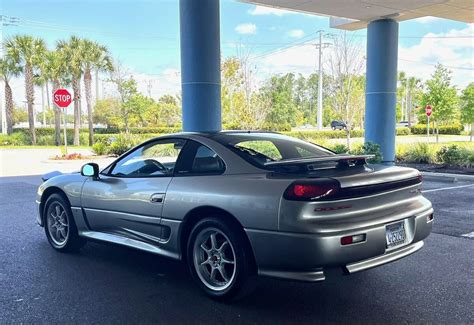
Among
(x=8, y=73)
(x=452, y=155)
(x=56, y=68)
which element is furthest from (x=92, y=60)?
(x=452, y=155)

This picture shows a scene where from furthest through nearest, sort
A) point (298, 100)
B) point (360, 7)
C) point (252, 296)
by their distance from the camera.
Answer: point (298, 100) → point (360, 7) → point (252, 296)

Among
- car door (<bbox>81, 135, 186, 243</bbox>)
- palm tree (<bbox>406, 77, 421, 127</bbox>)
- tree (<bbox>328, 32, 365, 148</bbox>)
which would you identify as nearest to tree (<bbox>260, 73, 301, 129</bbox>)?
tree (<bbox>328, 32, 365, 148</bbox>)

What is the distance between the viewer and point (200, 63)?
10078 mm

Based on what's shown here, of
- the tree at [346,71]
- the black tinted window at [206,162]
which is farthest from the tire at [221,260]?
the tree at [346,71]

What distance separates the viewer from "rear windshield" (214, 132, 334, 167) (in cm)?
435

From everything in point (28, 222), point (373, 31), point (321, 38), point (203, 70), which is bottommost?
point (28, 222)

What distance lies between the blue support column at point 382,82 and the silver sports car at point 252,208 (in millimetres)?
10119

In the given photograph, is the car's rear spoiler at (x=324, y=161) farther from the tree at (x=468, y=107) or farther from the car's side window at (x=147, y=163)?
the tree at (x=468, y=107)

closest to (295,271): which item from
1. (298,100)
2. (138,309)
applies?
(138,309)

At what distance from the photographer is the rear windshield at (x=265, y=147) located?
4.35 m

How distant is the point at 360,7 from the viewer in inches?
514

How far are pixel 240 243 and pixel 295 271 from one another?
516 millimetres

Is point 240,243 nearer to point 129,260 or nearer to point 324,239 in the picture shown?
point 324,239

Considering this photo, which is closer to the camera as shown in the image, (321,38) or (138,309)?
(138,309)
